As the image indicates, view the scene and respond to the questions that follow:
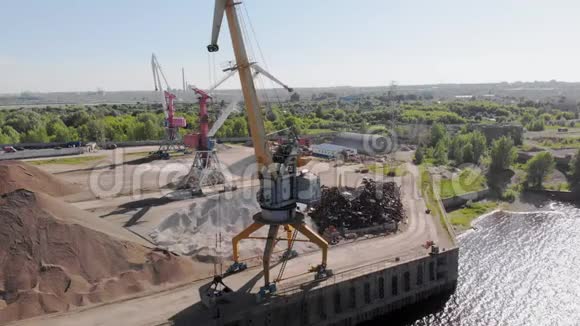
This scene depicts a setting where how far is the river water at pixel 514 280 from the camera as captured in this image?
3459 centimetres

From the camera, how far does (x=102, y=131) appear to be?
98.1 metres

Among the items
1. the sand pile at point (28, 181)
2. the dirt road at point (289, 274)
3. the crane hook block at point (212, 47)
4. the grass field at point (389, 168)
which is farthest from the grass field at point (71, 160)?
the dirt road at point (289, 274)

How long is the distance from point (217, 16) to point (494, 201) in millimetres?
53309

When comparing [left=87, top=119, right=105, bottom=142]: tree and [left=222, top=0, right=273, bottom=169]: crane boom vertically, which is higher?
[left=222, top=0, right=273, bottom=169]: crane boom

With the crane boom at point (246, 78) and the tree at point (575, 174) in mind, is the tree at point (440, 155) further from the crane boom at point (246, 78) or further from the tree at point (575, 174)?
the crane boom at point (246, 78)

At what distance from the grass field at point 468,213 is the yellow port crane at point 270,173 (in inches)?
1163

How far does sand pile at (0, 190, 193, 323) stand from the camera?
29013 millimetres

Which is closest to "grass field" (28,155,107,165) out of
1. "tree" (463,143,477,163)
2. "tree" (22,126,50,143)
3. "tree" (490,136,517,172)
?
"tree" (22,126,50,143)

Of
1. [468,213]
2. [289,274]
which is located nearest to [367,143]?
[468,213]

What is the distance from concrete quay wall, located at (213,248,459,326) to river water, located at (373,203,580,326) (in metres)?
1.18

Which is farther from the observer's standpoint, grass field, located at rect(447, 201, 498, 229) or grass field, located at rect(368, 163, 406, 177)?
grass field, located at rect(368, 163, 406, 177)

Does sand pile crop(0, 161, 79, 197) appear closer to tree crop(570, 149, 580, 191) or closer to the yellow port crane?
the yellow port crane

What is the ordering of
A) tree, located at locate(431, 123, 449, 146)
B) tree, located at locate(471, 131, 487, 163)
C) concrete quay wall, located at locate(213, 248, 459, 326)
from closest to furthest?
concrete quay wall, located at locate(213, 248, 459, 326) → tree, located at locate(471, 131, 487, 163) → tree, located at locate(431, 123, 449, 146)

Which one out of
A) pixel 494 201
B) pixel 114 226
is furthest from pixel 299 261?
pixel 494 201
